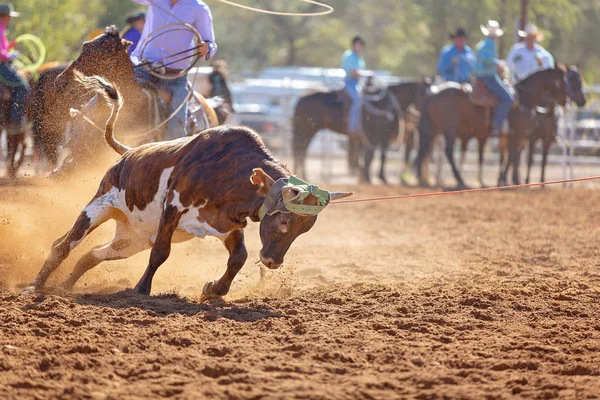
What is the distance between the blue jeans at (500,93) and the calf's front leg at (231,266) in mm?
11748

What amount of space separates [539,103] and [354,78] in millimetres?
3529

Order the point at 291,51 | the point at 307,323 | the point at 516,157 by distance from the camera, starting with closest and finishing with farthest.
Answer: the point at 307,323 → the point at 516,157 → the point at 291,51

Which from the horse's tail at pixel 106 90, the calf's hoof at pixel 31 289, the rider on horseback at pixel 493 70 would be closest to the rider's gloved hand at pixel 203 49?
the horse's tail at pixel 106 90

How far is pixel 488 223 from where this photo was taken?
11.9 meters

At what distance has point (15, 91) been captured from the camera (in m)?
12.6

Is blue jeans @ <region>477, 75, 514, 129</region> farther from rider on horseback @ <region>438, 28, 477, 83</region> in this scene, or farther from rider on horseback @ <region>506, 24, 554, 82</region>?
rider on horseback @ <region>506, 24, 554, 82</region>

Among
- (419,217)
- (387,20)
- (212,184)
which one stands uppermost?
(387,20)

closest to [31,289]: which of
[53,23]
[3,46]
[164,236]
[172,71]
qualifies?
[164,236]

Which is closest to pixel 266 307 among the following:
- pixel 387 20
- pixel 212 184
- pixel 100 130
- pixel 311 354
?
pixel 212 184

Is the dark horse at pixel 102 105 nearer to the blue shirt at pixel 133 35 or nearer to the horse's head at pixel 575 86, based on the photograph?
the blue shirt at pixel 133 35

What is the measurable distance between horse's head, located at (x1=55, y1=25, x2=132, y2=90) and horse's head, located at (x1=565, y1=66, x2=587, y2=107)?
11.4 m

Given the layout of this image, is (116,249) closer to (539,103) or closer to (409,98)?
(539,103)

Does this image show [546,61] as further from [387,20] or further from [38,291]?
[387,20]

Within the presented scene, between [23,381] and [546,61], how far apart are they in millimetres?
15841
